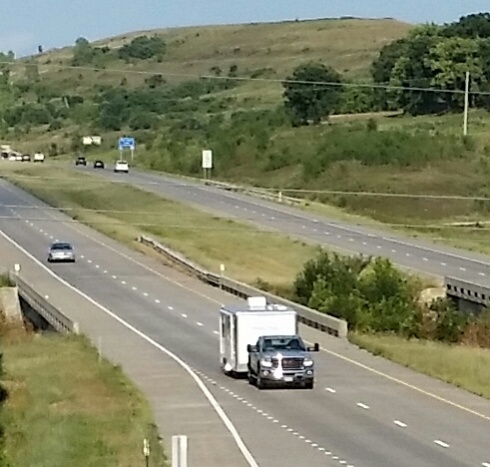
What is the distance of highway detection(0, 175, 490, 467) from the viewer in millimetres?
29688

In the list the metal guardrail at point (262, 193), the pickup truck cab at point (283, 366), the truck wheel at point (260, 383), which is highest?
the pickup truck cab at point (283, 366)

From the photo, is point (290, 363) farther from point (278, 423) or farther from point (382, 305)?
point (382, 305)

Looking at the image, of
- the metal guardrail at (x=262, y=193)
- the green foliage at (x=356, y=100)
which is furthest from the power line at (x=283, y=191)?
the green foliage at (x=356, y=100)

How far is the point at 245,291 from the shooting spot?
66.4 metres

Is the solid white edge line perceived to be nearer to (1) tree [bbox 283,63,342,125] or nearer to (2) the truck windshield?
(2) the truck windshield

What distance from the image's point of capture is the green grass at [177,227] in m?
80.9

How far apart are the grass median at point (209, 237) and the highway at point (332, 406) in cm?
116

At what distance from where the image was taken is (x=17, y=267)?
7562 centimetres

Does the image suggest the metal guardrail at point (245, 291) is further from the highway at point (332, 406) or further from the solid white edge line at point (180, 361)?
the solid white edge line at point (180, 361)

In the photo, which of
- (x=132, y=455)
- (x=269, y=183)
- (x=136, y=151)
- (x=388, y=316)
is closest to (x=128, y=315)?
(x=388, y=316)

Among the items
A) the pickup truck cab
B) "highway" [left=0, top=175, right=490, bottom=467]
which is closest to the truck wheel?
the pickup truck cab

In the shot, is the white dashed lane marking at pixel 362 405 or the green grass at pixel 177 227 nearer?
the white dashed lane marking at pixel 362 405

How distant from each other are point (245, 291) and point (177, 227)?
31637 mm

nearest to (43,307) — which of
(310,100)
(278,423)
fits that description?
(278,423)
